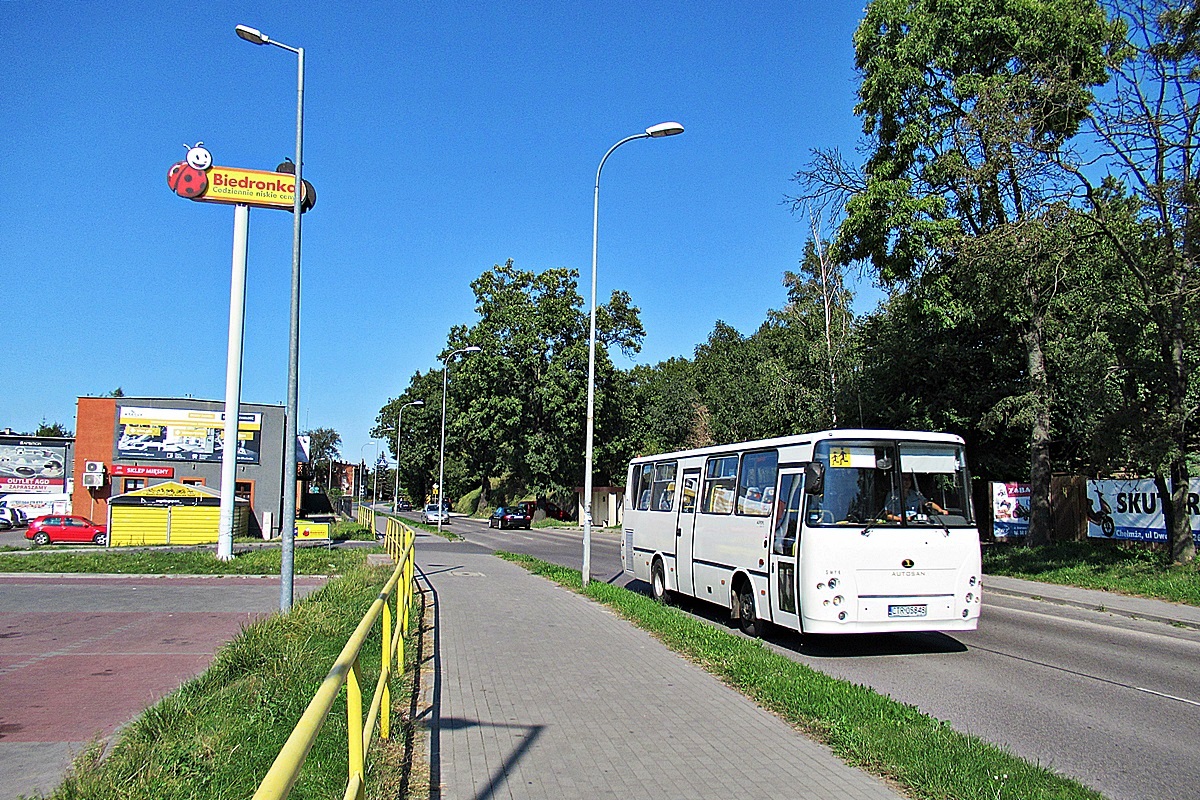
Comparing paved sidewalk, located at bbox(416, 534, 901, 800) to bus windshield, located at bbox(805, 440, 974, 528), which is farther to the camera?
bus windshield, located at bbox(805, 440, 974, 528)

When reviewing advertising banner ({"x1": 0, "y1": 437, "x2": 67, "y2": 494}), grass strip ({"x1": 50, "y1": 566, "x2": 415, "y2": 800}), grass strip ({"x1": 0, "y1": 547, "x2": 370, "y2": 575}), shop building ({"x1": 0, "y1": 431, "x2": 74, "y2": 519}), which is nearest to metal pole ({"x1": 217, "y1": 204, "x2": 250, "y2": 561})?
grass strip ({"x1": 0, "y1": 547, "x2": 370, "y2": 575})

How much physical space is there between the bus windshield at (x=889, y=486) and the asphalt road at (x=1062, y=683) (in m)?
1.67

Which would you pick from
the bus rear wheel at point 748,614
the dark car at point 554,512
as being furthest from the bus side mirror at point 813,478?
the dark car at point 554,512

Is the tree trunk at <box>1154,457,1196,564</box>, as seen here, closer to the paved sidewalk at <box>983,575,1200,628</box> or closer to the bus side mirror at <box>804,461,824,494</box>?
the paved sidewalk at <box>983,575,1200,628</box>

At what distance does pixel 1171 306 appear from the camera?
17859 millimetres

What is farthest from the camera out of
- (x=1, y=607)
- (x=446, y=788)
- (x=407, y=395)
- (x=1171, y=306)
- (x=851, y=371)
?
(x=407, y=395)

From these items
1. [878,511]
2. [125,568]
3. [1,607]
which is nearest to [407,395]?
[125,568]

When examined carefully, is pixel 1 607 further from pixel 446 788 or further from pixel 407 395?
pixel 407 395

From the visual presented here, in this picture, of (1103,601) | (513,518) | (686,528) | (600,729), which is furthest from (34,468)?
(600,729)

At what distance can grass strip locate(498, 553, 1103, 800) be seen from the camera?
17.6 ft

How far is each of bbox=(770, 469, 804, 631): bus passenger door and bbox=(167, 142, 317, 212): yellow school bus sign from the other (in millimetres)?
22631

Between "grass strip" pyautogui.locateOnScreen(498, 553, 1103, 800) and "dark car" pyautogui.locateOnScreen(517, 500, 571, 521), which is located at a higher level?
"dark car" pyautogui.locateOnScreen(517, 500, 571, 521)

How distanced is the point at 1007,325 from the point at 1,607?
25421mm

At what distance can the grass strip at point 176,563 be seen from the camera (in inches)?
878
